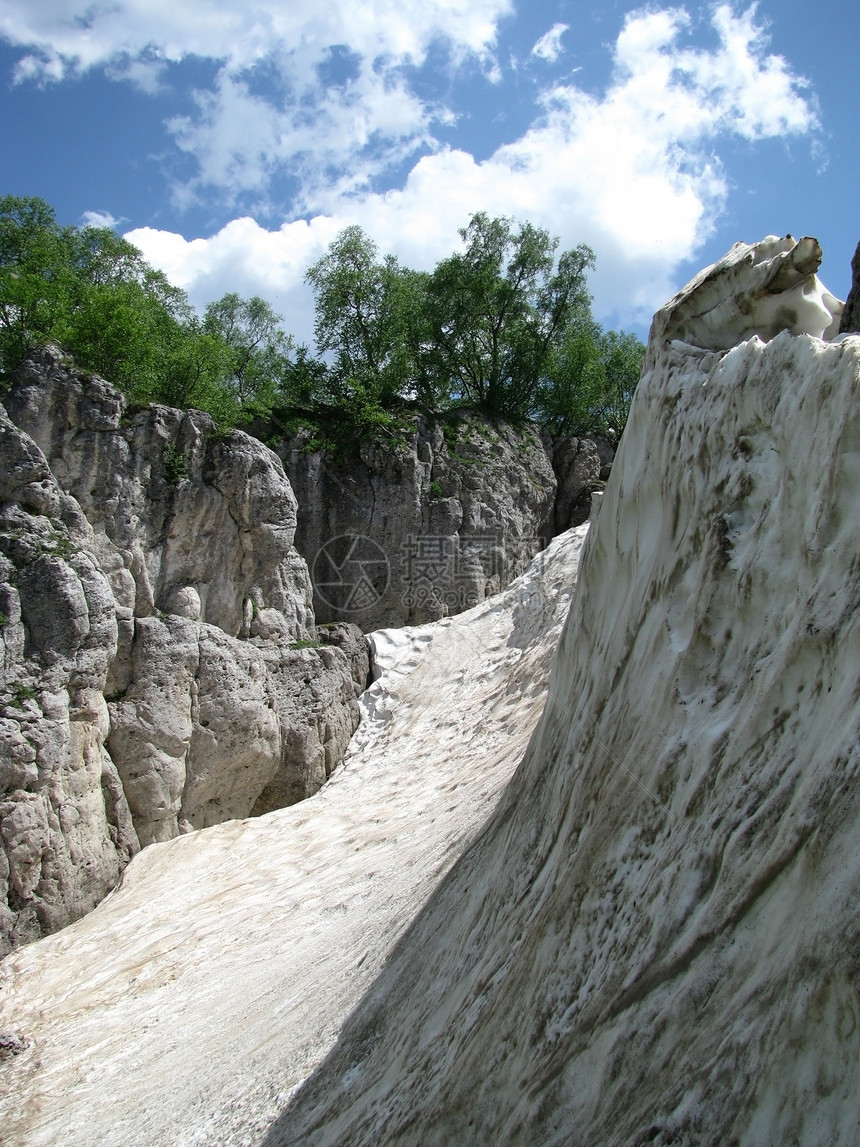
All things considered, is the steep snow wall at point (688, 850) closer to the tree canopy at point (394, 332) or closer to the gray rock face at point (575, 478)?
the tree canopy at point (394, 332)

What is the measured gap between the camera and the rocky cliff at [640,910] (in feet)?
9.92

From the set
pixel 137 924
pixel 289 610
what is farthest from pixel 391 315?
pixel 137 924

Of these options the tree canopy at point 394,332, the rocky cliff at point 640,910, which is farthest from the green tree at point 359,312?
the rocky cliff at point 640,910

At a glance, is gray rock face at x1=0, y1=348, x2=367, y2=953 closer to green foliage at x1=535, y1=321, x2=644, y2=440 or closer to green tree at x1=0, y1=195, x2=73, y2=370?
green tree at x1=0, y1=195, x2=73, y2=370

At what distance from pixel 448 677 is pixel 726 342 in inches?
450

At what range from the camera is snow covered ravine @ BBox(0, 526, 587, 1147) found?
6734 mm

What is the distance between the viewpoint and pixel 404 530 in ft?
69.3

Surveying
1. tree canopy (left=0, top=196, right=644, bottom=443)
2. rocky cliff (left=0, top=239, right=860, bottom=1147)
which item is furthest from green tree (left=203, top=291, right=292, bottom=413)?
rocky cliff (left=0, top=239, right=860, bottom=1147)

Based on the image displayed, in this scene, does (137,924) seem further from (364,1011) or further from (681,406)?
(681,406)

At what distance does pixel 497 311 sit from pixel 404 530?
9.70m

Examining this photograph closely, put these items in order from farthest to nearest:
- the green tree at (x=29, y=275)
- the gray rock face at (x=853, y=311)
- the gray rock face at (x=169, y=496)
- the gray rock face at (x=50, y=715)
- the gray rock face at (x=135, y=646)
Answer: the green tree at (x=29, y=275) → the gray rock face at (x=169, y=496) → the gray rock face at (x=135, y=646) → the gray rock face at (x=50, y=715) → the gray rock face at (x=853, y=311)

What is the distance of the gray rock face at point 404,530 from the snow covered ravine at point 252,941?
4553 millimetres

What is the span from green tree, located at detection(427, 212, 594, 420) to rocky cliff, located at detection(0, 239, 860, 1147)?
19.5 metres

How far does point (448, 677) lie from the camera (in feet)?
54.0
